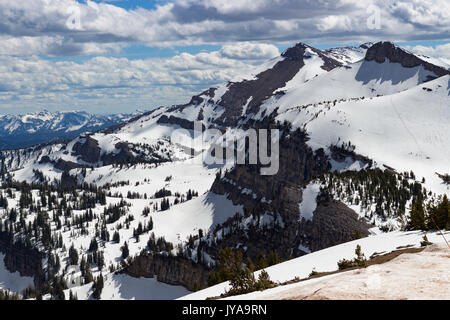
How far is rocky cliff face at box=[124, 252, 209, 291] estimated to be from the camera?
151 m

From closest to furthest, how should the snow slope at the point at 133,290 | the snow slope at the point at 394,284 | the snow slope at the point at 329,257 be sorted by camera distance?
the snow slope at the point at 394,284 < the snow slope at the point at 329,257 < the snow slope at the point at 133,290

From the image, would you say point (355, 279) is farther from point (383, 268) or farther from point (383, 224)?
point (383, 224)

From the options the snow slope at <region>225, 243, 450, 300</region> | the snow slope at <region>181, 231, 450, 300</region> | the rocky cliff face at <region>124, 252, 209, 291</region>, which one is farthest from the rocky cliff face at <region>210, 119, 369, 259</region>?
the snow slope at <region>225, 243, 450, 300</region>

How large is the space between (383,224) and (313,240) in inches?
935

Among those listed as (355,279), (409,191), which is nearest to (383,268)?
(355,279)

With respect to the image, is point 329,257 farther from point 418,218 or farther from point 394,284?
point 394,284

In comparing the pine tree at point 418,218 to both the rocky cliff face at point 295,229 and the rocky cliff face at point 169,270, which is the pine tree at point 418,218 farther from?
the rocky cliff face at point 169,270

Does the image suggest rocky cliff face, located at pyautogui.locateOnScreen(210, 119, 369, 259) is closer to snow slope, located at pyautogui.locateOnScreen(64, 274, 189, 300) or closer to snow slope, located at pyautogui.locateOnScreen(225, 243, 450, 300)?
snow slope, located at pyautogui.locateOnScreen(64, 274, 189, 300)

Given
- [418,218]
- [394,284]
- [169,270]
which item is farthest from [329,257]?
[169,270]

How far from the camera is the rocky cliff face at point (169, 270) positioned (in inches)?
5935

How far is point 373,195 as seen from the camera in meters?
135

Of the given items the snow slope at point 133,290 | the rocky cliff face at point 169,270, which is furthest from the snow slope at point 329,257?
the snow slope at point 133,290
